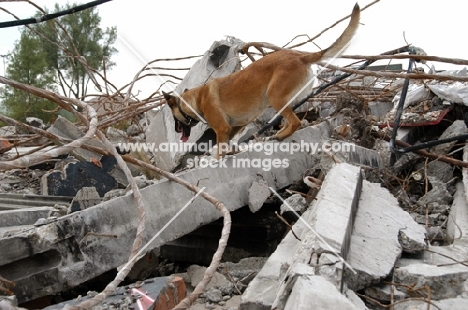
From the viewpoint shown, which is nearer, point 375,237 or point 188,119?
point 375,237

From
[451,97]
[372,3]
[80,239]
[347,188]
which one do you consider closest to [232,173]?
[347,188]

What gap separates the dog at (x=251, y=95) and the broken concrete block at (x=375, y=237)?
1.42m

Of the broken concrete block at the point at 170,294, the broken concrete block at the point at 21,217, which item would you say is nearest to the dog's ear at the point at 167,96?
the broken concrete block at the point at 21,217

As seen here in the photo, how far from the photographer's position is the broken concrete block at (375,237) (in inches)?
73.4

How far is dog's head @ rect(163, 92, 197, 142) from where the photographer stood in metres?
5.48

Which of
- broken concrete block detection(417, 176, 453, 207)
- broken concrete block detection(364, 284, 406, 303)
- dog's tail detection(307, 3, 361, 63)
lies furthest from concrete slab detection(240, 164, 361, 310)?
dog's tail detection(307, 3, 361, 63)

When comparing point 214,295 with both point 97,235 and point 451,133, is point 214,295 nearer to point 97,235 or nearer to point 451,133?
point 97,235

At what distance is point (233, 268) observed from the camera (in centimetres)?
313

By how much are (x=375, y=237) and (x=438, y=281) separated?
51 cm

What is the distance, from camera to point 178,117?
5492 mm

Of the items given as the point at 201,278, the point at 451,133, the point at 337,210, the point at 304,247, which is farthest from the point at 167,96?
the point at 304,247

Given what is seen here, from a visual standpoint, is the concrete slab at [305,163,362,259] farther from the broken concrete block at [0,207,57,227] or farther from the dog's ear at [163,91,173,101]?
the dog's ear at [163,91,173,101]

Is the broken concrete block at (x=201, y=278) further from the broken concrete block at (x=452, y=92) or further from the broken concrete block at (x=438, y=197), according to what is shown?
the broken concrete block at (x=452, y=92)

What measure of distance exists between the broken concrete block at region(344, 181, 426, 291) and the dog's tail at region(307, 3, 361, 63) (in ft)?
5.74
